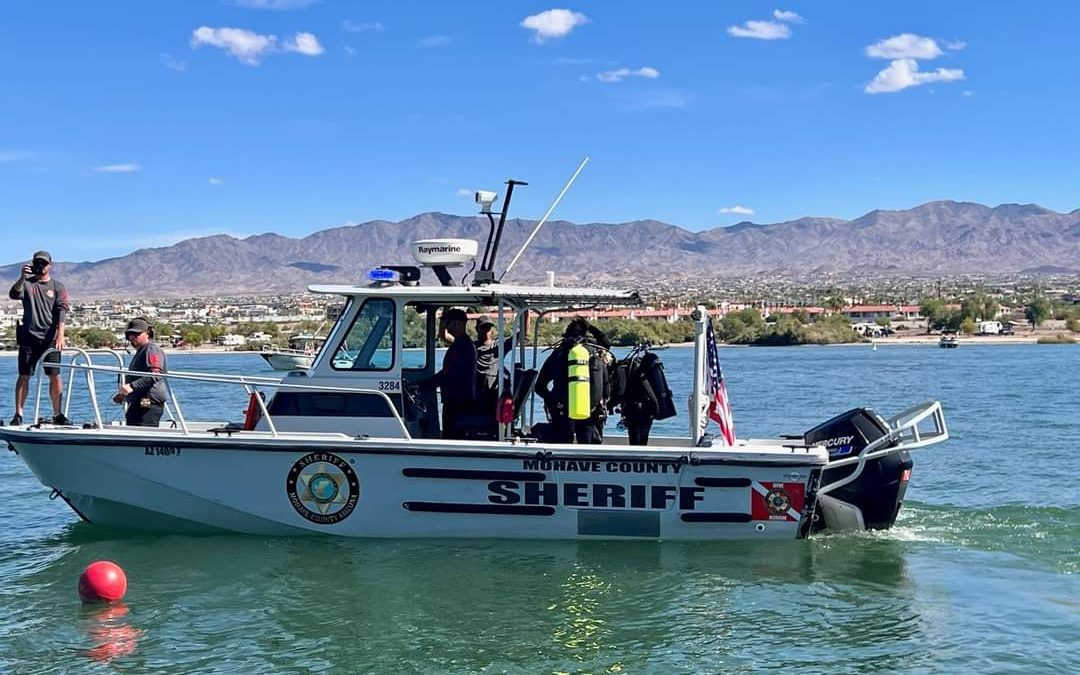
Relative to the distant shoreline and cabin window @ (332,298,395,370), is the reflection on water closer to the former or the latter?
cabin window @ (332,298,395,370)

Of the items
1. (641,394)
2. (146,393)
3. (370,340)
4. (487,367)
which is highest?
(370,340)

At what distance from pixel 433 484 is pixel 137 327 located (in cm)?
318

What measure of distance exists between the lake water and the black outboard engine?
0.27 meters

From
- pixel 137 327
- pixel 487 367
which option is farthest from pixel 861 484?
pixel 137 327

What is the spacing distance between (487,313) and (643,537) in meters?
2.57

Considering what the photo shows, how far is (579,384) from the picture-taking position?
959cm

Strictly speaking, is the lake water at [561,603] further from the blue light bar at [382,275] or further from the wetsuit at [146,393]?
the blue light bar at [382,275]

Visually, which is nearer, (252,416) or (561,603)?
(561,603)

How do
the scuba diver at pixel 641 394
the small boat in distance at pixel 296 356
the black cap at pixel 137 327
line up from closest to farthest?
the scuba diver at pixel 641 394 < the black cap at pixel 137 327 < the small boat in distance at pixel 296 356

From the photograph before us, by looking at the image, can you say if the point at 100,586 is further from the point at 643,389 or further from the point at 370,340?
the point at 643,389

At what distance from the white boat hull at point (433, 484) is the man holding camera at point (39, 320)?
72 cm

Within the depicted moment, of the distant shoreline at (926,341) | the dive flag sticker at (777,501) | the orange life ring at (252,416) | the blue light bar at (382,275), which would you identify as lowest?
the dive flag sticker at (777,501)

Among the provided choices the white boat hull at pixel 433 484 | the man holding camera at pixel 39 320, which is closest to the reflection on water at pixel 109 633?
the white boat hull at pixel 433 484

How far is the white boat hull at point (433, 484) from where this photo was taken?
31.2 feet
